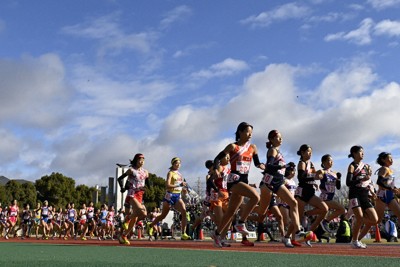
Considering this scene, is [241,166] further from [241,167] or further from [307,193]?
[307,193]

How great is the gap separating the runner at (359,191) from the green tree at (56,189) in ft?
222

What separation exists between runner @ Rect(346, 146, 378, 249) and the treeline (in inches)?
2476

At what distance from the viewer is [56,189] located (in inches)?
2938

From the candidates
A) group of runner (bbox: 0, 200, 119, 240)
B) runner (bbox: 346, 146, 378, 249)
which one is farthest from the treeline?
runner (bbox: 346, 146, 378, 249)

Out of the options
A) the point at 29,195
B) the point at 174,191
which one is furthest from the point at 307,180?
the point at 29,195

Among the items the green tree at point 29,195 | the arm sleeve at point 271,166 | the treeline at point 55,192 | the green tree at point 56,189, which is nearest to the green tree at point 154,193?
the treeline at point 55,192

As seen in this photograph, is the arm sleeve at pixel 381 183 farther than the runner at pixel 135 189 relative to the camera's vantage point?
No

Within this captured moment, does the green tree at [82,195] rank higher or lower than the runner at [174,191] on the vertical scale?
higher

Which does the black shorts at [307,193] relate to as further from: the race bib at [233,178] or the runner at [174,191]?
the runner at [174,191]

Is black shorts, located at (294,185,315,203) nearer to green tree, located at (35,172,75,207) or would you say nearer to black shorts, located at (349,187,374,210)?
black shorts, located at (349,187,374,210)

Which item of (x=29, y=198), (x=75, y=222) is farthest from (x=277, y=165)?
(x=29, y=198)

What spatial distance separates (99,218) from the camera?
Result: 24797mm

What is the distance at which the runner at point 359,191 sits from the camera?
10.3 m

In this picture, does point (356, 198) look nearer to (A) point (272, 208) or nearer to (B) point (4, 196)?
(A) point (272, 208)
